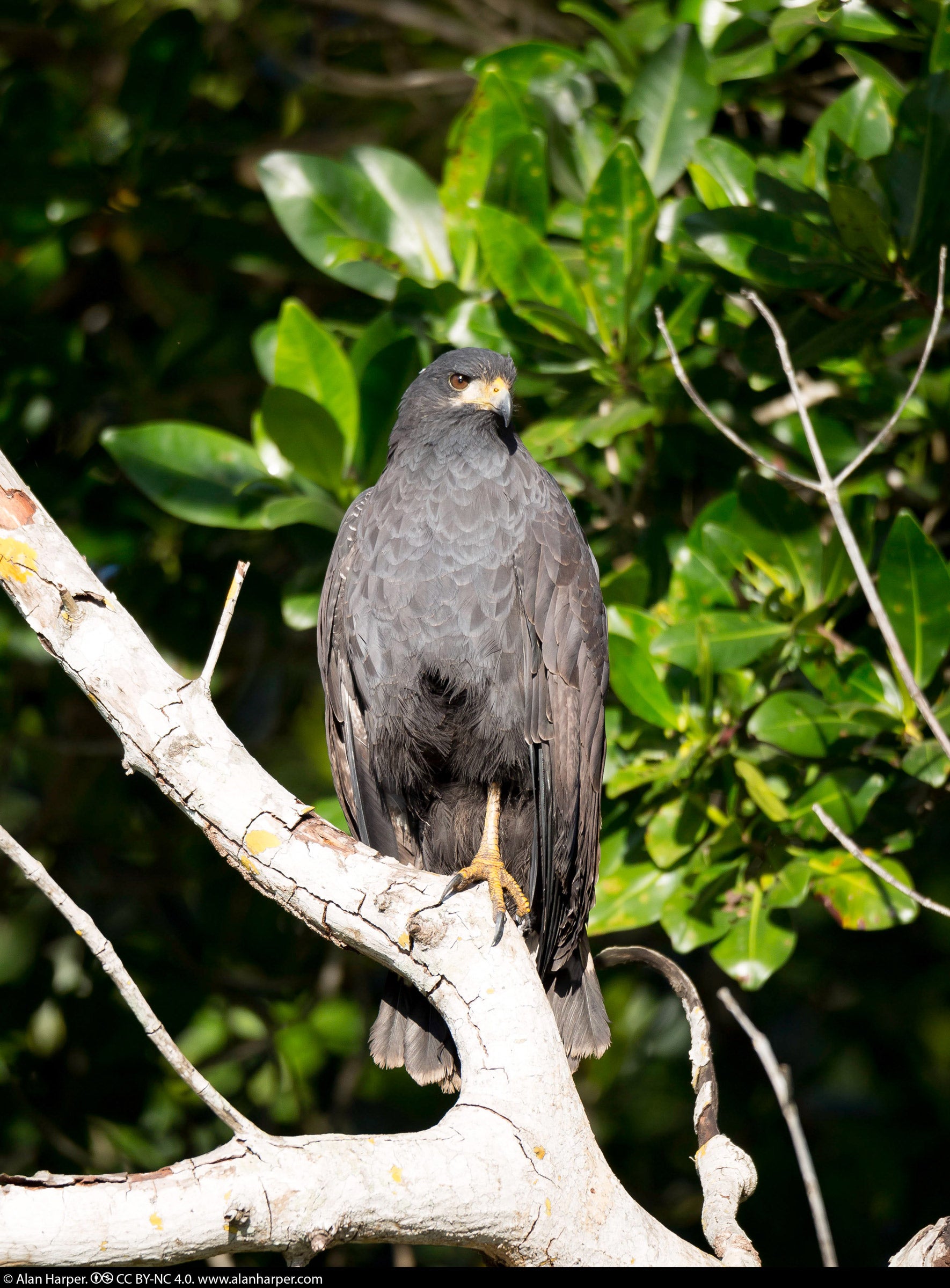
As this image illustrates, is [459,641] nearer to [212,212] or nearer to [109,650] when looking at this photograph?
[109,650]

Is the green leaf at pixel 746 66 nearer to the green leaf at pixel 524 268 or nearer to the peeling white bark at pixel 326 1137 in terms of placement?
the green leaf at pixel 524 268

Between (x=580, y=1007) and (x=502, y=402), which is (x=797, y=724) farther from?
(x=502, y=402)

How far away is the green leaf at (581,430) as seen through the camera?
3.21 meters

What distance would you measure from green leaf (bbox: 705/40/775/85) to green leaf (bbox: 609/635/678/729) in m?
1.80

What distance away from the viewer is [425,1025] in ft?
9.67

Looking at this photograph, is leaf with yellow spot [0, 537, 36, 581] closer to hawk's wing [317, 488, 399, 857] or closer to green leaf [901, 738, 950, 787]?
hawk's wing [317, 488, 399, 857]

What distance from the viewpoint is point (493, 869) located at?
117 inches

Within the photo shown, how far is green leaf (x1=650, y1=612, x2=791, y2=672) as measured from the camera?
3014mm

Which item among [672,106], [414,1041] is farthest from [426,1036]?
[672,106]

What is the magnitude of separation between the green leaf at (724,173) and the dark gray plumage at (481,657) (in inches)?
31.4

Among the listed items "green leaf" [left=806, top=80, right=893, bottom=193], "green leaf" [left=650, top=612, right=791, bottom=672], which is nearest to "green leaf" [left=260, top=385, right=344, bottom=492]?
"green leaf" [left=650, top=612, right=791, bottom=672]

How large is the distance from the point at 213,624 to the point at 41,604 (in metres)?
1.92

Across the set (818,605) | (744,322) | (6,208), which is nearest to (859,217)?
(744,322)

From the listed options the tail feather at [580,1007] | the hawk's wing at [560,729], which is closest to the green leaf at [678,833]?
the hawk's wing at [560,729]
